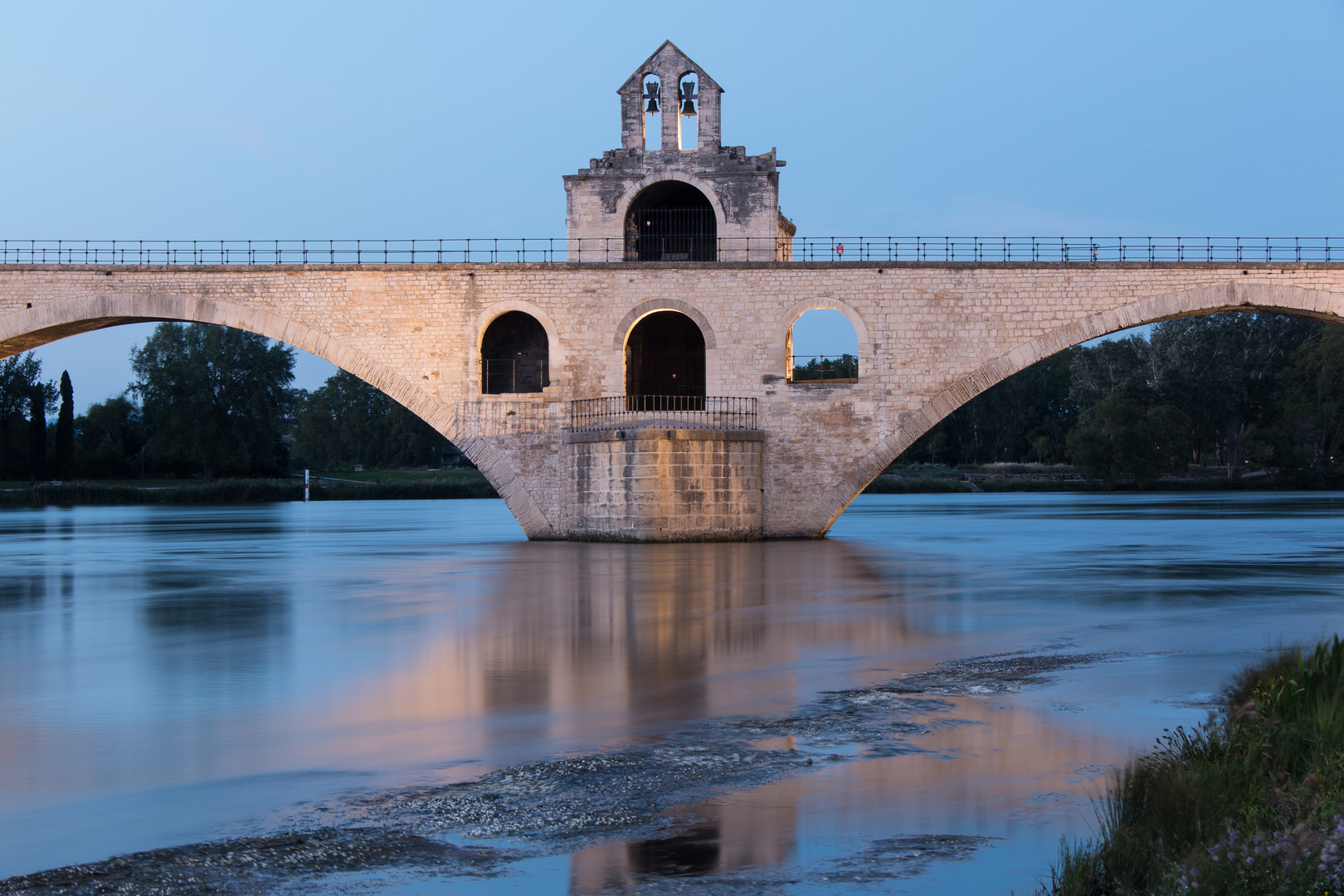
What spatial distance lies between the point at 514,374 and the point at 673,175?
596cm

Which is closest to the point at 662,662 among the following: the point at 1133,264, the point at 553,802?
the point at 553,802

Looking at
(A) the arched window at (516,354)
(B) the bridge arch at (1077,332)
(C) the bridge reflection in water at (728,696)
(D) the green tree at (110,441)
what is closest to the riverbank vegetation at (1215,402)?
(B) the bridge arch at (1077,332)

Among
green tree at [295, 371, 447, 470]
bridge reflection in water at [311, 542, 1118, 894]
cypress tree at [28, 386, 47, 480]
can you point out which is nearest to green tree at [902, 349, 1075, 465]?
green tree at [295, 371, 447, 470]

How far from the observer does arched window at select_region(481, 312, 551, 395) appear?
90.0ft

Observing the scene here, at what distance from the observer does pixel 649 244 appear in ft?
91.8

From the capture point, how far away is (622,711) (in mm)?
7242

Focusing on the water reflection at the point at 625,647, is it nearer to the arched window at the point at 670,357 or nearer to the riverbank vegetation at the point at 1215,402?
the arched window at the point at 670,357

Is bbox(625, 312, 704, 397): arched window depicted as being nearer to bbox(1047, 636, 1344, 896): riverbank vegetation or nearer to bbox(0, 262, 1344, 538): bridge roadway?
bbox(0, 262, 1344, 538): bridge roadway

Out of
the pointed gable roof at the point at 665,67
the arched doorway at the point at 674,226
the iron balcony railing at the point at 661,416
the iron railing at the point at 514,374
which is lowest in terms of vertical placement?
the iron balcony railing at the point at 661,416

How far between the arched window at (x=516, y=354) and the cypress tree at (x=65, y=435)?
3804 cm

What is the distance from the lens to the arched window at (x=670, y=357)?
28.5 meters

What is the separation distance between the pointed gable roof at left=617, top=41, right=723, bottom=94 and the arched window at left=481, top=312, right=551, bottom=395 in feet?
19.1

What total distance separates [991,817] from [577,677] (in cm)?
420

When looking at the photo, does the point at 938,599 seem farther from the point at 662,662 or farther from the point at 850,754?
the point at 850,754
